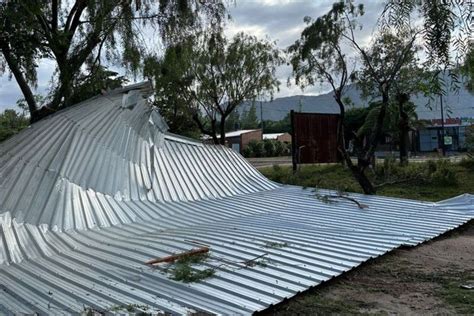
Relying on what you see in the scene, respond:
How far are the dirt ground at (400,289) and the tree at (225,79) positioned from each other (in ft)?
42.7

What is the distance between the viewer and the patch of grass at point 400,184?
42.2 ft

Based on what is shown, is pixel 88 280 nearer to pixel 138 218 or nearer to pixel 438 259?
pixel 138 218

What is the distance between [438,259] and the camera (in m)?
5.80

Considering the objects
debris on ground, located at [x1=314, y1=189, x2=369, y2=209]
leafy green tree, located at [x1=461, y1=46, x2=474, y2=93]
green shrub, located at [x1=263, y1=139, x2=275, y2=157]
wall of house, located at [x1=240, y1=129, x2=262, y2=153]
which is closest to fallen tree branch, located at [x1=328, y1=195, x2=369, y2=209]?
debris on ground, located at [x1=314, y1=189, x2=369, y2=209]

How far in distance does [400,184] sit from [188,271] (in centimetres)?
1104

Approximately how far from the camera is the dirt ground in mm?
4051

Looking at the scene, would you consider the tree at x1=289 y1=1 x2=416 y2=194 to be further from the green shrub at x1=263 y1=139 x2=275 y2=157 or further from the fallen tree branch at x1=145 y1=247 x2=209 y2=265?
the green shrub at x1=263 y1=139 x2=275 y2=157

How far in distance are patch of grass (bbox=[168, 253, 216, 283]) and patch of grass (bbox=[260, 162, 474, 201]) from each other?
742 centimetres

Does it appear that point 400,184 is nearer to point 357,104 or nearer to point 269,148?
point 357,104

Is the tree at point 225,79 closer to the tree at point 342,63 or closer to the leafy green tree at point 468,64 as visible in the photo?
the tree at point 342,63

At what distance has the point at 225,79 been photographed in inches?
736

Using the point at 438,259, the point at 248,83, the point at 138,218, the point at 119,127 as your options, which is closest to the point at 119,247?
the point at 138,218

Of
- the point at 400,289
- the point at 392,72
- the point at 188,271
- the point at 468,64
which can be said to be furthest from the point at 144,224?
the point at 392,72

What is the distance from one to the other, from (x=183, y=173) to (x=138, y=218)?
2.64m
